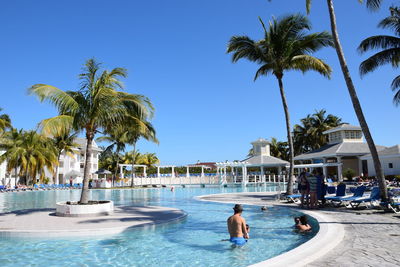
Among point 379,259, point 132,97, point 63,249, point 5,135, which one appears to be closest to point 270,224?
point 379,259

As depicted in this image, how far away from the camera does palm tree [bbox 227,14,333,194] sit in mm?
16719

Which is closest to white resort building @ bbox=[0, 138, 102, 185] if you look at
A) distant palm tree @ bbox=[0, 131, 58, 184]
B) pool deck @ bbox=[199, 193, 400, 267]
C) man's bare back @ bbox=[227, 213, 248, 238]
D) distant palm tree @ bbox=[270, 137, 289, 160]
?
distant palm tree @ bbox=[0, 131, 58, 184]

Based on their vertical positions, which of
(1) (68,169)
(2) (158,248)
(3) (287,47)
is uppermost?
(3) (287,47)

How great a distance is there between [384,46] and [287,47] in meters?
4.54

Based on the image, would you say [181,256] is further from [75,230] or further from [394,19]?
[394,19]

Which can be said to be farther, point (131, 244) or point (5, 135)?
point (5, 135)

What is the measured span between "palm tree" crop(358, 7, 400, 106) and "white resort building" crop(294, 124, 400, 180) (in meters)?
17.0

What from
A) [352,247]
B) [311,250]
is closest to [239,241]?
[311,250]

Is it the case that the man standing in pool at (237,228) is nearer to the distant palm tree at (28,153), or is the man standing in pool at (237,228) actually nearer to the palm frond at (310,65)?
the palm frond at (310,65)

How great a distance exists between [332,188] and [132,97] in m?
9.99

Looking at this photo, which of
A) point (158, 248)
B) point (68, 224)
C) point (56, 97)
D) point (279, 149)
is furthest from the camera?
point (279, 149)

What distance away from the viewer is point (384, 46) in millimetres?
14500

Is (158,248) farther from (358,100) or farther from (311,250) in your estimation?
(358,100)

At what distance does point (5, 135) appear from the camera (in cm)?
3738
